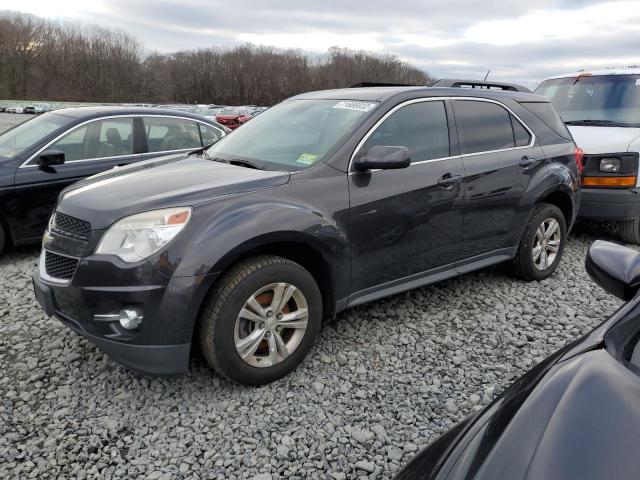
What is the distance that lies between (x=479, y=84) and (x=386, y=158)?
214 cm

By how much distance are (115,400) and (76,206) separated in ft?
3.77

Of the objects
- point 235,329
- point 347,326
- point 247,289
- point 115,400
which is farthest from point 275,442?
point 347,326

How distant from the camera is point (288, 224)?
2875mm

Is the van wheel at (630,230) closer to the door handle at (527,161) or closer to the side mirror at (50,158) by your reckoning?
the door handle at (527,161)

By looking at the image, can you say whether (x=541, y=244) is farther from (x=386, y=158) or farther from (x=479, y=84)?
(x=386, y=158)

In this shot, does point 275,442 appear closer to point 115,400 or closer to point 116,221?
point 115,400

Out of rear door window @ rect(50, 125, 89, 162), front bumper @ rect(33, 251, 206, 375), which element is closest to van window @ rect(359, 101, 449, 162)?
front bumper @ rect(33, 251, 206, 375)

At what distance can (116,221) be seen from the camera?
268 centimetres

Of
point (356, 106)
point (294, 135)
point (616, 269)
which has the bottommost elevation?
point (616, 269)

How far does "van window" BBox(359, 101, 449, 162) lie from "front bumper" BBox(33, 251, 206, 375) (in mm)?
1597

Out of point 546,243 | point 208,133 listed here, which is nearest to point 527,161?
point 546,243

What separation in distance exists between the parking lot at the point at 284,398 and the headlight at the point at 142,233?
91 centimetres

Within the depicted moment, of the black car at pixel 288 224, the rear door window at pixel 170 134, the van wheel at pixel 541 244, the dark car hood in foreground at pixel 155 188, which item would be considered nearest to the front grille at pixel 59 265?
the black car at pixel 288 224

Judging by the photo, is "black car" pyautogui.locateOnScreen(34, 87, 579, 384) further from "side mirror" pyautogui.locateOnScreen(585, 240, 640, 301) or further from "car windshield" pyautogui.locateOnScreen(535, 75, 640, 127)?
"car windshield" pyautogui.locateOnScreen(535, 75, 640, 127)
